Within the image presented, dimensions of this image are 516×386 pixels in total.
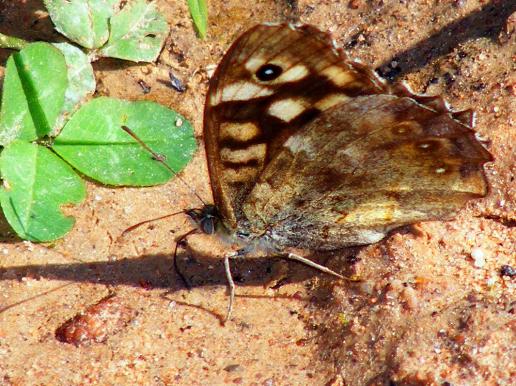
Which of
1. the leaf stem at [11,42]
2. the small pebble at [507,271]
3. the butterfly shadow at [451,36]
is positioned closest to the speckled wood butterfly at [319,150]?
the small pebble at [507,271]

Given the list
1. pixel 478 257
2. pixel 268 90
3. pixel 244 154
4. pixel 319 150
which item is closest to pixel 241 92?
pixel 268 90

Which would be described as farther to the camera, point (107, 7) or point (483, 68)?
point (107, 7)

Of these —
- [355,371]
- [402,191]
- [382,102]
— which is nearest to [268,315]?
[355,371]

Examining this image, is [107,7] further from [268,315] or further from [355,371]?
[355,371]

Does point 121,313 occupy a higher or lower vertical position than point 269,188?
lower

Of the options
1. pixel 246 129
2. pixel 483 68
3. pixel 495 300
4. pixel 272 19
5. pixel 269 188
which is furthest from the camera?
pixel 272 19

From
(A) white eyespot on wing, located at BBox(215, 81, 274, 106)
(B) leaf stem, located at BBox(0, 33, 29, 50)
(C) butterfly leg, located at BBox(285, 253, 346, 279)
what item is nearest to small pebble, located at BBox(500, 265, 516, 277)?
(C) butterfly leg, located at BBox(285, 253, 346, 279)

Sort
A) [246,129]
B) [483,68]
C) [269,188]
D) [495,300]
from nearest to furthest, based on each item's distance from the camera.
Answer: [495,300], [246,129], [269,188], [483,68]

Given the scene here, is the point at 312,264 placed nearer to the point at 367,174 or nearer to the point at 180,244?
the point at 367,174
